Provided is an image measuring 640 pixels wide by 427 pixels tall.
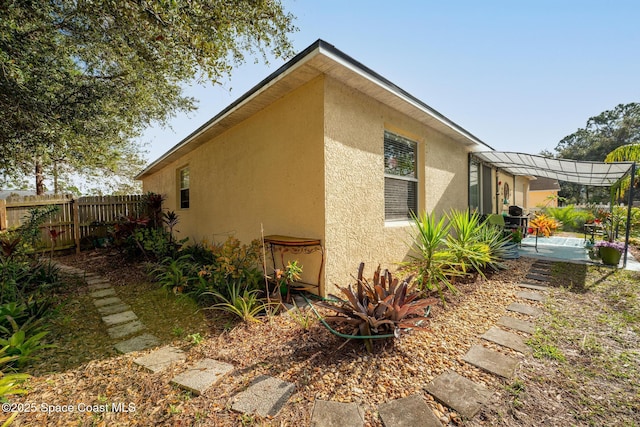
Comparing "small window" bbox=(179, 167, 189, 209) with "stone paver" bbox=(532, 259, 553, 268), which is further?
"small window" bbox=(179, 167, 189, 209)

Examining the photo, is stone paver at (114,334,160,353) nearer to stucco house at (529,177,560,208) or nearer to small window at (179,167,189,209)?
small window at (179,167,189,209)

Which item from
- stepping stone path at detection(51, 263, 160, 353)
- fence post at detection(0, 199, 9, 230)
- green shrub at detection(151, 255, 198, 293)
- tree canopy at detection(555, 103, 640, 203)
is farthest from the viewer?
tree canopy at detection(555, 103, 640, 203)

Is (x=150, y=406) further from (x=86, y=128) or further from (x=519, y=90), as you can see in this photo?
(x=519, y=90)

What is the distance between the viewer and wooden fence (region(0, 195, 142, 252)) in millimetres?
7300

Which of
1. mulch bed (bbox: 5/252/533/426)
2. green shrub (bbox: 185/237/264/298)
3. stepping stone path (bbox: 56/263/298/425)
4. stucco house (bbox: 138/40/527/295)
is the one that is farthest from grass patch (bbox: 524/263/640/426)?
green shrub (bbox: 185/237/264/298)

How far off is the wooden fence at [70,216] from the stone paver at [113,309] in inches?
193

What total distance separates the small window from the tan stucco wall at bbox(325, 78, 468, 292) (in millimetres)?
6816

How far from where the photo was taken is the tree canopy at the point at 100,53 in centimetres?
381

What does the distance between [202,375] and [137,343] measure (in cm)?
127

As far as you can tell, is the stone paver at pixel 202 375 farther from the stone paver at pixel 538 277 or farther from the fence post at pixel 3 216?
the fence post at pixel 3 216

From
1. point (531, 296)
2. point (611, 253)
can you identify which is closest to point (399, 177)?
point (531, 296)

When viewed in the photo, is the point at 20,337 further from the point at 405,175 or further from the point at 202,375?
the point at 405,175

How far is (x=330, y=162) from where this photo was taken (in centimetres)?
371

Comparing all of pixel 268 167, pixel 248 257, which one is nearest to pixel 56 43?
pixel 268 167
